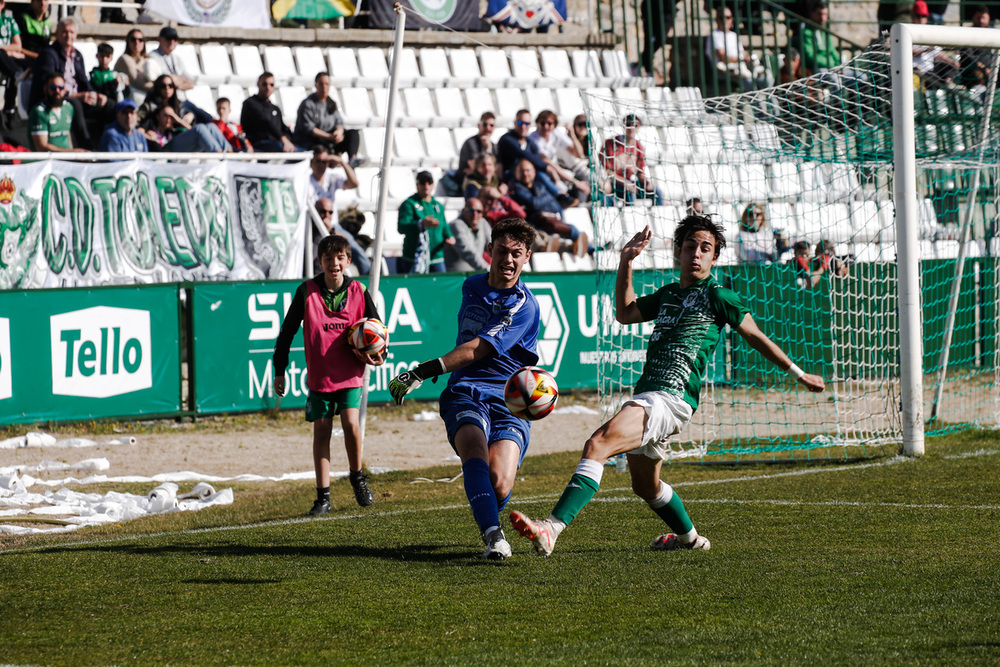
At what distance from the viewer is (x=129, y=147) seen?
15.6m

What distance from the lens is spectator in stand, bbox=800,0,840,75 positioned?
858 inches

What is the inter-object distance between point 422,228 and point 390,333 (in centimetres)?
180

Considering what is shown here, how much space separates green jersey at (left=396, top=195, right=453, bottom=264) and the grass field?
7704 mm

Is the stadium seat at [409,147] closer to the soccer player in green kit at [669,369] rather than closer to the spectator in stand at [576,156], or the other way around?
the spectator in stand at [576,156]

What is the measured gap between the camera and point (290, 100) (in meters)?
18.9

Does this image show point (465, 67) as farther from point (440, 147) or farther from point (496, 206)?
point (496, 206)

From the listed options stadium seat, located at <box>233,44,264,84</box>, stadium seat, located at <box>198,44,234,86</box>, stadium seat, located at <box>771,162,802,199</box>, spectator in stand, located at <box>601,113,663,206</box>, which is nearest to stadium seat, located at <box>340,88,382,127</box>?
stadium seat, located at <box>233,44,264,84</box>

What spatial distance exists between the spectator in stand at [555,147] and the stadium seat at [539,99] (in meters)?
1.27

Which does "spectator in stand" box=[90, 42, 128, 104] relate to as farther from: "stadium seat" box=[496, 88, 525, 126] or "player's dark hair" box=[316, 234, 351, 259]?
"player's dark hair" box=[316, 234, 351, 259]

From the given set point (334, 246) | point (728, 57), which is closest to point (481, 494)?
point (334, 246)

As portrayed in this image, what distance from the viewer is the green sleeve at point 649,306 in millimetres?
7062

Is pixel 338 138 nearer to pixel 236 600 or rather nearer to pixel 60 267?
pixel 60 267

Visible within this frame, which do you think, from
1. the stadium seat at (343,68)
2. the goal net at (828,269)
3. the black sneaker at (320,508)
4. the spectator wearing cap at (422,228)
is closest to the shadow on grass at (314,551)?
the black sneaker at (320,508)

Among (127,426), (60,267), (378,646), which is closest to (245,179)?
(60,267)
